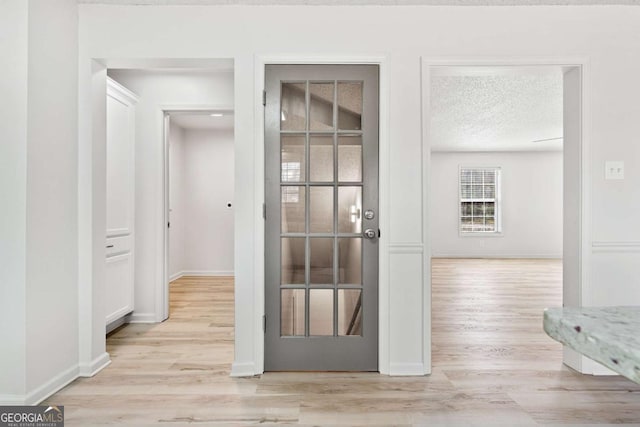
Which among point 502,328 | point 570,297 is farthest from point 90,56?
point 502,328

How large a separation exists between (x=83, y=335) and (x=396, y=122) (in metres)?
2.44

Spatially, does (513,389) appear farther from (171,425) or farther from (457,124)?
(457,124)

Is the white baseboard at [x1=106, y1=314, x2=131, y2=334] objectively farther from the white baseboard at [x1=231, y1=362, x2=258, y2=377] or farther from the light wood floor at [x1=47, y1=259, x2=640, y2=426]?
the white baseboard at [x1=231, y1=362, x2=258, y2=377]

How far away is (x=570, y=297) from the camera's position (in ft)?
8.97

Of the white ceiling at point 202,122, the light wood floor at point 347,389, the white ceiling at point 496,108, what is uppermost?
the white ceiling at point 496,108

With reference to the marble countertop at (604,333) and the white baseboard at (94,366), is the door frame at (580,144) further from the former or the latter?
the white baseboard at (94,366)

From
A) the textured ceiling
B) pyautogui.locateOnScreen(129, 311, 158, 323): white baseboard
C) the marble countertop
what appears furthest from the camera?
pyautogui.locateOnScreen(129, 311, 158, 323): white baseboard

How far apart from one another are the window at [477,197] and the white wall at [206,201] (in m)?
5.72

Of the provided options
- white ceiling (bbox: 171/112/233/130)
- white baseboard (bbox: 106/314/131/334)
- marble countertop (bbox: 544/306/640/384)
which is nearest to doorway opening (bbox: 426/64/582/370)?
marble countertop (bbox: 544/306/640/384)

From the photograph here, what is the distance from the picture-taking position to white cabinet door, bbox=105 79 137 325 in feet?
10.9

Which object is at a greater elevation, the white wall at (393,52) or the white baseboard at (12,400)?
the white wall at (393,52)

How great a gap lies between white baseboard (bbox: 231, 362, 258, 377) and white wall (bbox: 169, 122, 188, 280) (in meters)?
3.90

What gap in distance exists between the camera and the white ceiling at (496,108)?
441 cm

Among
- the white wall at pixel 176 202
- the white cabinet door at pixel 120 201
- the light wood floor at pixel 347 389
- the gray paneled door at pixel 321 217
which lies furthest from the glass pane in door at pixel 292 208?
the white wall at pixel 176 202
